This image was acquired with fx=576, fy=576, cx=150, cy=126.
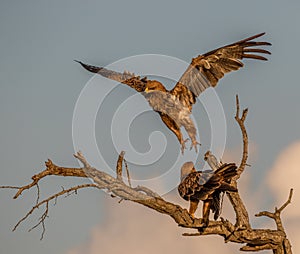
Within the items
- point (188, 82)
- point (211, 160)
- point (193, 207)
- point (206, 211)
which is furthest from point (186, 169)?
point (188, 82)

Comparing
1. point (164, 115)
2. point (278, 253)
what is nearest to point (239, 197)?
point (278, 253)

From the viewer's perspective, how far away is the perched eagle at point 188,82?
38.0ft

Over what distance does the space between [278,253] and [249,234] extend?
1200 mm

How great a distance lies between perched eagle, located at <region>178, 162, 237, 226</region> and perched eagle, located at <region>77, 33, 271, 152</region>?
1.33m

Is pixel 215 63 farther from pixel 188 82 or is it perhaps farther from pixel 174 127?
pixel 174 127

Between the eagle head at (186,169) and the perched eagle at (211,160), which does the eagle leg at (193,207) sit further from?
the perched eagle at (211,160)

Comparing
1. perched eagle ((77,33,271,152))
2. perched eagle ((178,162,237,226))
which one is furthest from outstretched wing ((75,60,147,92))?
perched eagle ((178,162,237,226))

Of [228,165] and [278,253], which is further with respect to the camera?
[278,253]

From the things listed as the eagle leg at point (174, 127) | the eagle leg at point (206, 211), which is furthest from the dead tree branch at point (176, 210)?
the eagle leg at point (174, 127)

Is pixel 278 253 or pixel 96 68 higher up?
pixel 96 68

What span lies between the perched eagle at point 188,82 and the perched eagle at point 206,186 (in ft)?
4.37

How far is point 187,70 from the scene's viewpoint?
13586 mm

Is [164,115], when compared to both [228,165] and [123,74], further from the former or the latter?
[228,165]

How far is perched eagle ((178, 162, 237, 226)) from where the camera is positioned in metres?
10.0
